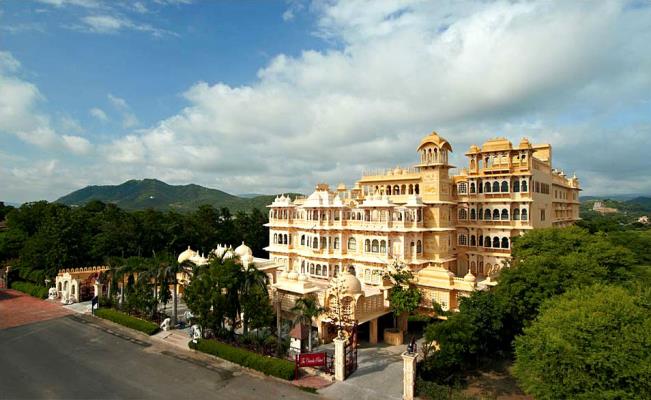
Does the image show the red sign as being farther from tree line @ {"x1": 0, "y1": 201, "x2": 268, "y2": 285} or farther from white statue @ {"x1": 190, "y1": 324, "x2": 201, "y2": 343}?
tree line @ {"x1": 0, "y1": 201, "x2": 268, "y2": 285}

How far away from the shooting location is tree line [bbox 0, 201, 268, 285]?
43.9m

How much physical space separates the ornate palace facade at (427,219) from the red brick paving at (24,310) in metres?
20.4

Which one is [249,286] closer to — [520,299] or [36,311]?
[520,299]

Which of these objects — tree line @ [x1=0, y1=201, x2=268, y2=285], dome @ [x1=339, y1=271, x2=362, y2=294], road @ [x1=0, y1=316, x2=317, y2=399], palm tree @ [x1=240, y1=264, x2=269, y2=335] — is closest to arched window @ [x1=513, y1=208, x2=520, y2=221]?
dome @ [x1=339, y1=271, x2=362, y2=294]

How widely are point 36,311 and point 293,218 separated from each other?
25.3 meters

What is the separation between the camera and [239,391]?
21.4m

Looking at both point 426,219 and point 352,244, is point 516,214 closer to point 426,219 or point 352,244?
point 426,219

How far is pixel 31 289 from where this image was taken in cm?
4294

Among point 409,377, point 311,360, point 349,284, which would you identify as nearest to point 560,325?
point 409,377

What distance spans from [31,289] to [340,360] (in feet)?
126

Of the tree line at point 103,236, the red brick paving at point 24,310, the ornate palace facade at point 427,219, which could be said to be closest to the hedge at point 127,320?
the red brick paving at point 24,310

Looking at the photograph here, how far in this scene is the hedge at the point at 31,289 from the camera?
41.6 m

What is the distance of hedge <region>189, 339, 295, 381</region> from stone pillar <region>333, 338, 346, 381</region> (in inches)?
98.6

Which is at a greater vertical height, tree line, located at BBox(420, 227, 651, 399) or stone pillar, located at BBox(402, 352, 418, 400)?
tree line, located at BBox(420, 227, 651, 399)
